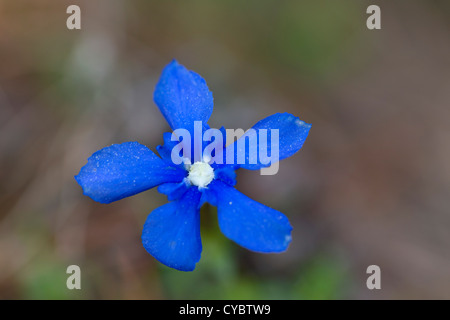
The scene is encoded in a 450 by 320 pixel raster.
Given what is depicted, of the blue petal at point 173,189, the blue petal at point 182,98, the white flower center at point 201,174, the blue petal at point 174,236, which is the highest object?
the blue petal at point 182,98

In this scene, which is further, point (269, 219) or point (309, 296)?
point (309, 296)

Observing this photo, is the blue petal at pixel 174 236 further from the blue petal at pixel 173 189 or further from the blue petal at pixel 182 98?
the blue petal at pixel 182 98

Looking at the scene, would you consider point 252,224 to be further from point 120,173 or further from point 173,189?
point 120,173

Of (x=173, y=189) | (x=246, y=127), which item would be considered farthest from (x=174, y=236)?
(x=246, y=127)

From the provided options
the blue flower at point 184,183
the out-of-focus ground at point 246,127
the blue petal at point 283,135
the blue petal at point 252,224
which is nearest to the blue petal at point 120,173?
the blue flower at point 184,183

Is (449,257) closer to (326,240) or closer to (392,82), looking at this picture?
(326,240)

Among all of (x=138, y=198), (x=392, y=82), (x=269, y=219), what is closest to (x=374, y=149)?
(x=392, y=82)
